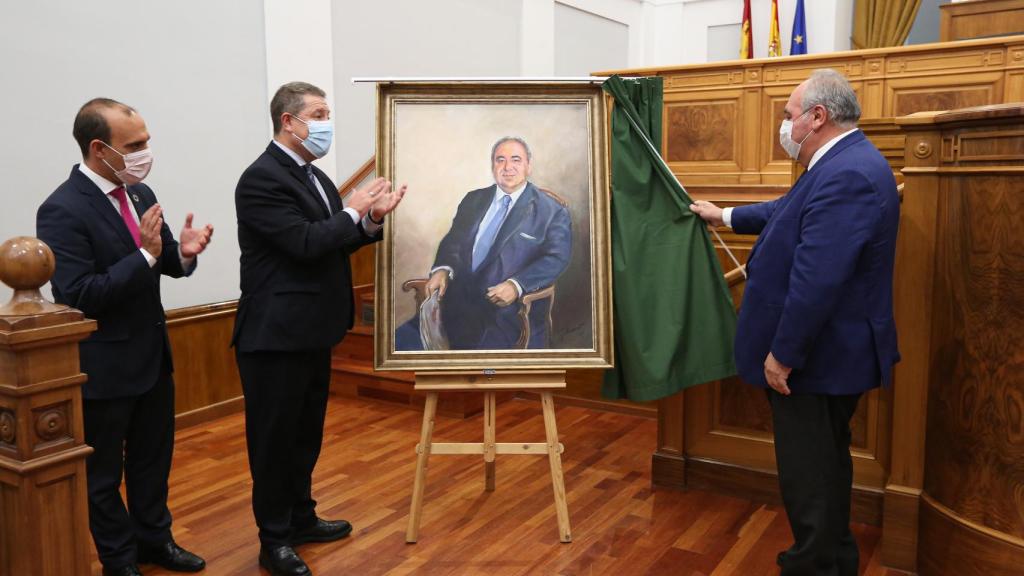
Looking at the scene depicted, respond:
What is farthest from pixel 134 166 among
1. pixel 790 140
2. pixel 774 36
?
pixel 774 36

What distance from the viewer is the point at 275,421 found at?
256cm

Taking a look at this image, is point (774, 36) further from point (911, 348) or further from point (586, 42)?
point (911, 348)

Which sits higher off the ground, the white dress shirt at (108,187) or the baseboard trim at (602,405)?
the white dress shirt at (108,187)

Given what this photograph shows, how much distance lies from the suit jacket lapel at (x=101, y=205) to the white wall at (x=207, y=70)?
58.5 inches

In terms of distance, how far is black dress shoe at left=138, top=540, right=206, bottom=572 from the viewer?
2.69m

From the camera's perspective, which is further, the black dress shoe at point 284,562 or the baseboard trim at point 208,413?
the baseboard trim at point 208,413

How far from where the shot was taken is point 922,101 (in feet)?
18.4

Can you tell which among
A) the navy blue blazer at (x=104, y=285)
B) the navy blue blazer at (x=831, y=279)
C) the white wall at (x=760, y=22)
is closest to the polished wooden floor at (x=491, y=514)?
the navy blue blazer at (x=104, y=285)

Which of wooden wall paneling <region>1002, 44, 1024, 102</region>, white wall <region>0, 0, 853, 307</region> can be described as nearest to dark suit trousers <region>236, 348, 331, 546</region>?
white wall <region>0, 0, 853, 307</region>

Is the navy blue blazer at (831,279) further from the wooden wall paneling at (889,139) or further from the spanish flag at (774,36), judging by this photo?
the spanish flag at (774,36)

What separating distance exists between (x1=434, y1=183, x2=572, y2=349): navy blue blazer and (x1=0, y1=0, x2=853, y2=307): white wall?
83.1 inches

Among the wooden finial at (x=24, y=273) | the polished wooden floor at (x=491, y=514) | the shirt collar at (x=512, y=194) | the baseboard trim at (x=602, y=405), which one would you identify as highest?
the shirt collar at (x=512, y=194)

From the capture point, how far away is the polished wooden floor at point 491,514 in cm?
273

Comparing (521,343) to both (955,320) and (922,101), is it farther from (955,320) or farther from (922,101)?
(922,101)
